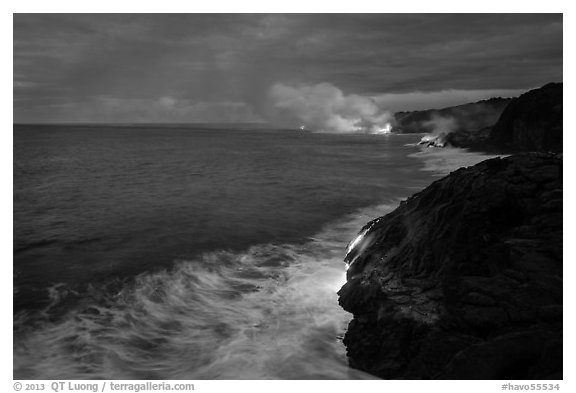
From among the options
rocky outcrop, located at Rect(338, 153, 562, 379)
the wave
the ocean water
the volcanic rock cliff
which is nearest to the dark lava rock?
the volcanic rock cliff

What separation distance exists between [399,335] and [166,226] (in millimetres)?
16065

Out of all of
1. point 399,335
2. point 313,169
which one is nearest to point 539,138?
point 313,169

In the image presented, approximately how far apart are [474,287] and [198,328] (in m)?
7.42

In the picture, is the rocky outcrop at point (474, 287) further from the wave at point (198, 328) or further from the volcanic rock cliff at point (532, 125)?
the volcanic rock cliff at point (532, 125)

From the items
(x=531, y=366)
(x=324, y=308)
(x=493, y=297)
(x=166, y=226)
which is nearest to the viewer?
(x=531, y=366)

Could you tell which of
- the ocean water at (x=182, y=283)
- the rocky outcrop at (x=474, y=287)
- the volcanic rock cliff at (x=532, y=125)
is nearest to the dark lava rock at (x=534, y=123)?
the volcanic rock cliff at (x=532, y=125)

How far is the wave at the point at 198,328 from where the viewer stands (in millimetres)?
9398

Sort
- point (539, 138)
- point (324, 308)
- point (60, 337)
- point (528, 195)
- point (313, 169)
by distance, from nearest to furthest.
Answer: point (528, 195)
point (60, 337)
point (324, 308)
point (313, 169)
point (539, 138)

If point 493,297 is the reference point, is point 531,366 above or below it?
below

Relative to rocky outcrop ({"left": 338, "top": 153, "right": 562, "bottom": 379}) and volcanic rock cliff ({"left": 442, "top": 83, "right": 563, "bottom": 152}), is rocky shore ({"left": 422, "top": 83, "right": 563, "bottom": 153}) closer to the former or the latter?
volcanic rock cliff ({"left": 442, "top": 83, "right": 563, "bottom": 152})

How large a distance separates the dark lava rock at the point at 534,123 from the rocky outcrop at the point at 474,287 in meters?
49.6
